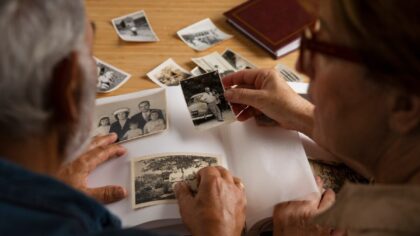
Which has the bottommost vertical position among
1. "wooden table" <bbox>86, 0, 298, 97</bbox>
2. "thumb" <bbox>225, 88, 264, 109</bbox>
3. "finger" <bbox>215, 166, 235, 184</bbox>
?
"finger" <bbox>215, 166, 235, 184</bbox>

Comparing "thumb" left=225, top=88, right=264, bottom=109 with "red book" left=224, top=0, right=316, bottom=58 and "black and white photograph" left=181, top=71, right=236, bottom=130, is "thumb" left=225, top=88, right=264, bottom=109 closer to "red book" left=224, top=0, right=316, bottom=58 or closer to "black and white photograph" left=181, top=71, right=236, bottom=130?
"black and white photograph" left=181, top=71, right=236, bottom=130

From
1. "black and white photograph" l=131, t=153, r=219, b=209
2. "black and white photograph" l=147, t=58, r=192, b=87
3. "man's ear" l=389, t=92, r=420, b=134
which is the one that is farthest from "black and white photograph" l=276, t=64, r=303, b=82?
"man's ear" l=389, t=92, r=420, b=134

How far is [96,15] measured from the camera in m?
1.51

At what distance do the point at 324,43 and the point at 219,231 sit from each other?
17.6 inches

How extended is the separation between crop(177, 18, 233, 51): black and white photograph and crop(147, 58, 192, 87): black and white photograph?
0.09 metres

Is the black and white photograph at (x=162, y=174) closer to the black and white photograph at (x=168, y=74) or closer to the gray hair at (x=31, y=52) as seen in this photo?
the black and white photograph at (x=168, y=74)

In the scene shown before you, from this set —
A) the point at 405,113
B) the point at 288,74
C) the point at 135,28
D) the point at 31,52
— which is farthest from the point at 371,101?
the point at 135,28

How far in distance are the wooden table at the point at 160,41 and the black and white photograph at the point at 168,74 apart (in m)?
0.02

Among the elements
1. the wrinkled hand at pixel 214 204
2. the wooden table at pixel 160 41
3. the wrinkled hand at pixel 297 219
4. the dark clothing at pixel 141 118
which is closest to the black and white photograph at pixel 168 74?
Result: the wooden table at pixel 160 41

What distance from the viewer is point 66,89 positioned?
0.67 meters

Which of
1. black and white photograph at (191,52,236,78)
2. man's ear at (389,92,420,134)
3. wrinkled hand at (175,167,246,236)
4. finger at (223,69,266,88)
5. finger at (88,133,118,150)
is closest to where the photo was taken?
man's ear at (389,92,420,134)

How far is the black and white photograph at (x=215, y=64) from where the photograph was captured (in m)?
1.37

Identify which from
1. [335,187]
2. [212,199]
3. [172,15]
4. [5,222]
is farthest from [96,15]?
[5,222]

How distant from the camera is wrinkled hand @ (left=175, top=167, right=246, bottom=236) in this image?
3.34ft
